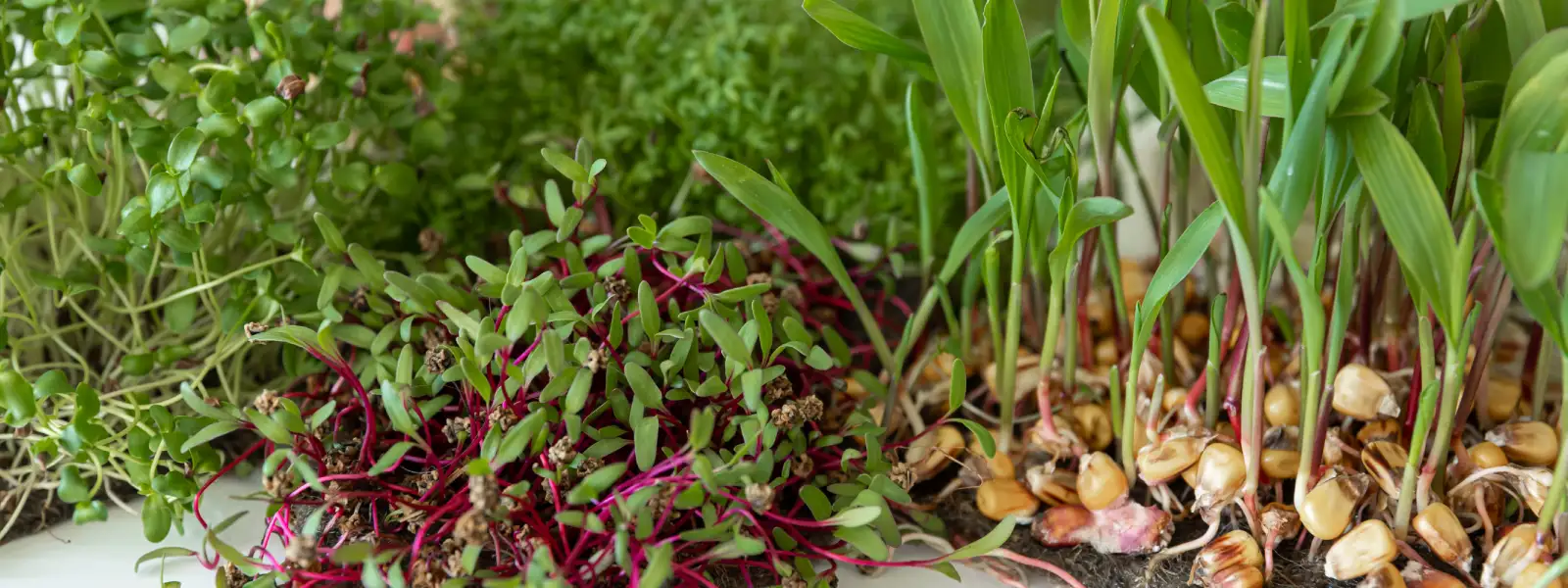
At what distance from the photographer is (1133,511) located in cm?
63

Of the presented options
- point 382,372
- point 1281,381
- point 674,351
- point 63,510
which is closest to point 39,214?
point 63,510

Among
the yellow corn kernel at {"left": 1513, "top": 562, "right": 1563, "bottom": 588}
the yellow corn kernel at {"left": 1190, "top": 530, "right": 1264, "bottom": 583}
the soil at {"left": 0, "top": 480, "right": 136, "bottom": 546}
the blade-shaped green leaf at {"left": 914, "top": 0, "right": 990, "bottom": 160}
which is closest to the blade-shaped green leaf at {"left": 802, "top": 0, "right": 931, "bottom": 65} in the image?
the blade-shaped green leaf at {"left": 914, "top": 0, "right": 990, "bottom": 160}

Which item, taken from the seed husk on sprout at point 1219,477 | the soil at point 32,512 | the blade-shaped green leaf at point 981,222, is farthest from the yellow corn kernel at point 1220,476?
the soil at point 32,512

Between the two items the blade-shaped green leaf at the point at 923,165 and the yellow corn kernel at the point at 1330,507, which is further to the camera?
the blade-shaped green leaf at the point at 923,165

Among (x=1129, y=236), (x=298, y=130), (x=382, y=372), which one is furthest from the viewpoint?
(x=1129, y=236)

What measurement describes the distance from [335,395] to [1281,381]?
2.24ft

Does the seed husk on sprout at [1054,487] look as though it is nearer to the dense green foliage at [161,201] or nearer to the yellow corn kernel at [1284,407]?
the yellow corn kernel at [1284,407]

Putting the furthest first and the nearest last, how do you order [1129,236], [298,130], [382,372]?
[1129,236] < [298,130] < [382,372]

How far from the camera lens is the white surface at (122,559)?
0.64 metres

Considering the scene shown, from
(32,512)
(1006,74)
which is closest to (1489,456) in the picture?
(1006,74)

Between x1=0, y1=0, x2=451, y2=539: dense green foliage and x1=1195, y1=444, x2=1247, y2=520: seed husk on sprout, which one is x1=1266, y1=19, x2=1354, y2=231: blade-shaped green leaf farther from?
x1=0, y1=0, x2=451, y2=539: dense green foliage

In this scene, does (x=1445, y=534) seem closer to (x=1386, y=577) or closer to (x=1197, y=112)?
(x=1386, y=577)

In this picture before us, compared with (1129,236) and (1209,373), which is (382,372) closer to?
(1209,373)

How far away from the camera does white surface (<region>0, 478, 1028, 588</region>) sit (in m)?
0.64
